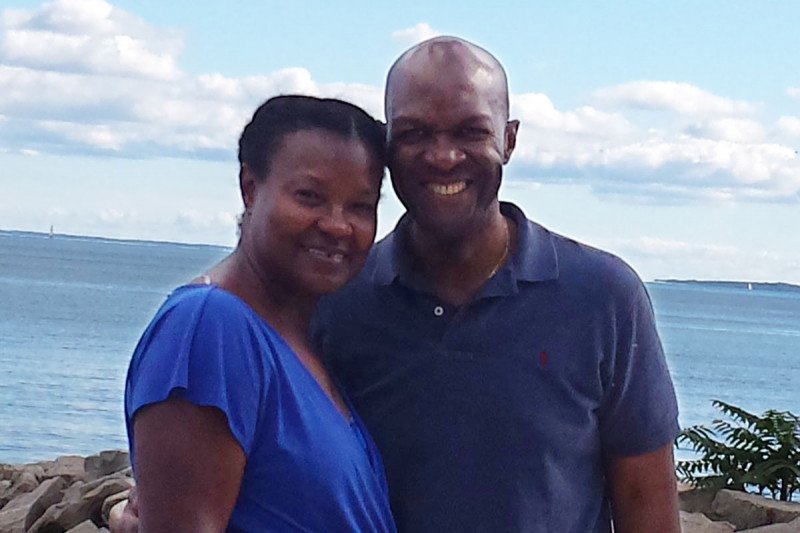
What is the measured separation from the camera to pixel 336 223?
3650 mm

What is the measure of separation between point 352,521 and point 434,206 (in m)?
0.87

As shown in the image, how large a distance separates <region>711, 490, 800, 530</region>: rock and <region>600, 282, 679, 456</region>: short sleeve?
234 inches

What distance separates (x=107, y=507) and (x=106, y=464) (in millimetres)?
3624

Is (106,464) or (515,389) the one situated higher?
(515,389)

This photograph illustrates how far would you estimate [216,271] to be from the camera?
3.66 m

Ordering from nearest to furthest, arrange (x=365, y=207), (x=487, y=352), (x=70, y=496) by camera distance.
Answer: (x=365, y=207), (x=487, y=352), (x=70, y=496)

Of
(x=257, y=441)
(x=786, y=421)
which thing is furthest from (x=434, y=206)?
(x=786, y=421)

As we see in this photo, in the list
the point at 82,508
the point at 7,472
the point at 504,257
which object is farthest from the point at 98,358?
the point at 504,257

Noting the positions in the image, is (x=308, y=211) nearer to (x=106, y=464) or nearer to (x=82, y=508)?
(x=82, y=508)

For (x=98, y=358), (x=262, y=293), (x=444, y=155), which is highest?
(x=444, y=155)

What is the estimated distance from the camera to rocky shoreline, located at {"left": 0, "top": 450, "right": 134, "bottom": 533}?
1094 cm

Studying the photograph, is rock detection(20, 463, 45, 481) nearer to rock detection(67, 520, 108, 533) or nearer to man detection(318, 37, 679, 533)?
rock detection(67, 520, 108, 533)

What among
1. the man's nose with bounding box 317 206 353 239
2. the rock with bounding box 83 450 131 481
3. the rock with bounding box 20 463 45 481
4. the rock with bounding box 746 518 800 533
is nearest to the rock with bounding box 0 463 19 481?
the rock with bounding box 20 463 45 481

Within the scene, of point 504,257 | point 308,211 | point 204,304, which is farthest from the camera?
point 504,257
